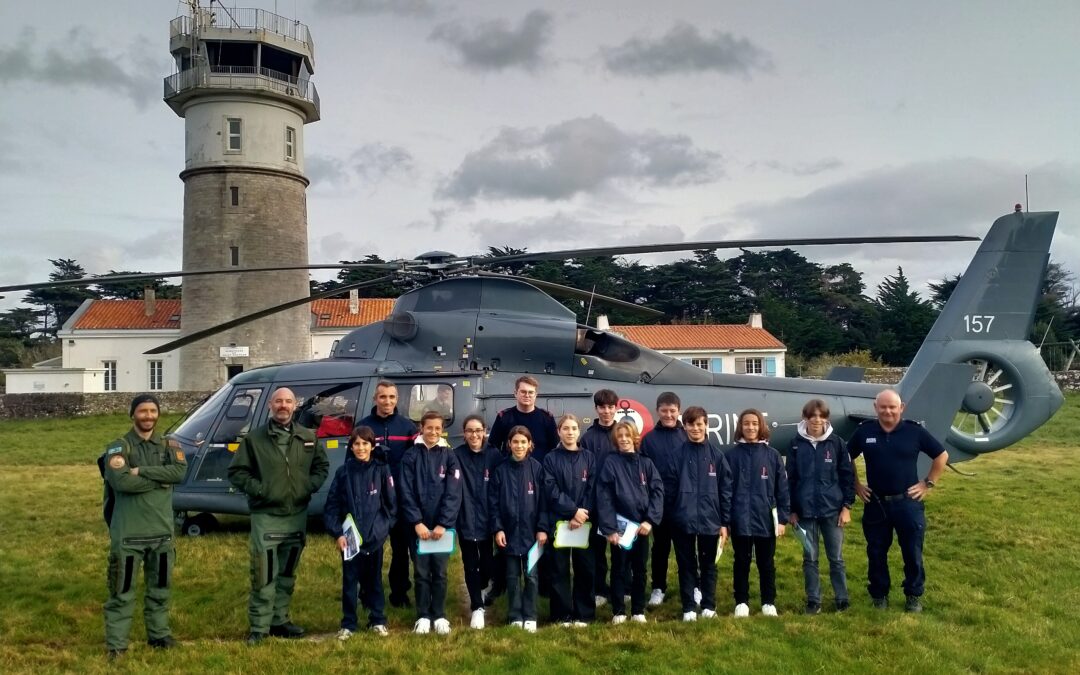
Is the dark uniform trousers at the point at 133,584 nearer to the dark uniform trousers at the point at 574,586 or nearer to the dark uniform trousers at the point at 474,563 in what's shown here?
the dark uniform trousers at the point at 474,563

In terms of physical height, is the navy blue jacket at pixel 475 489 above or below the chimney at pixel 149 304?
below

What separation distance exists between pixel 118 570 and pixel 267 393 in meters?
3.87

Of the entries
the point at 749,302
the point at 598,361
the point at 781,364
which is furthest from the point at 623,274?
the point at 598,361

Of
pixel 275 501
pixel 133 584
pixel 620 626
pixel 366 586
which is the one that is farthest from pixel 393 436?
pixel 620 626

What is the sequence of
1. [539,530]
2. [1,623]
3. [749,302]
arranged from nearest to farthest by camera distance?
[539,530] < [1,623] < [749,302]

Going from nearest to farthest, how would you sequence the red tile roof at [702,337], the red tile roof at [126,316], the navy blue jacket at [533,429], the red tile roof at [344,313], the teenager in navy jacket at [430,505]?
the teenager in navy jacket at [430,505] < the navy blue jacket at [533,429] < the red tile roof at [126,316] < the red tile roof at [344,313] < the red tile roof at [702,337]

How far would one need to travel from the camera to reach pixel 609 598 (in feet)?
21.2

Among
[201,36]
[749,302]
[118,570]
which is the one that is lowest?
[118,570]

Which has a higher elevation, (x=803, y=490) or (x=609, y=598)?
(x=803, y=490)

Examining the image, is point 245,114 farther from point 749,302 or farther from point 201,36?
point 749,302

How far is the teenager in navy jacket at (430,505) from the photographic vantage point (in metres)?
5.73

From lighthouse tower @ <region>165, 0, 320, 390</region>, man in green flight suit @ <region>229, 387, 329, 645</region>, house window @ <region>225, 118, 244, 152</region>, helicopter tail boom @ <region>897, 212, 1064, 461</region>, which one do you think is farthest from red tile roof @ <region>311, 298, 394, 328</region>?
man in green flight suit @ <region>229, 387, 329, 645</region>

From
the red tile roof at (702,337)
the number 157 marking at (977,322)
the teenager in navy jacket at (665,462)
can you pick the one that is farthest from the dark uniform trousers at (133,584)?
the red tile roof at (702,337)

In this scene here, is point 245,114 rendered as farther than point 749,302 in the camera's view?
No
